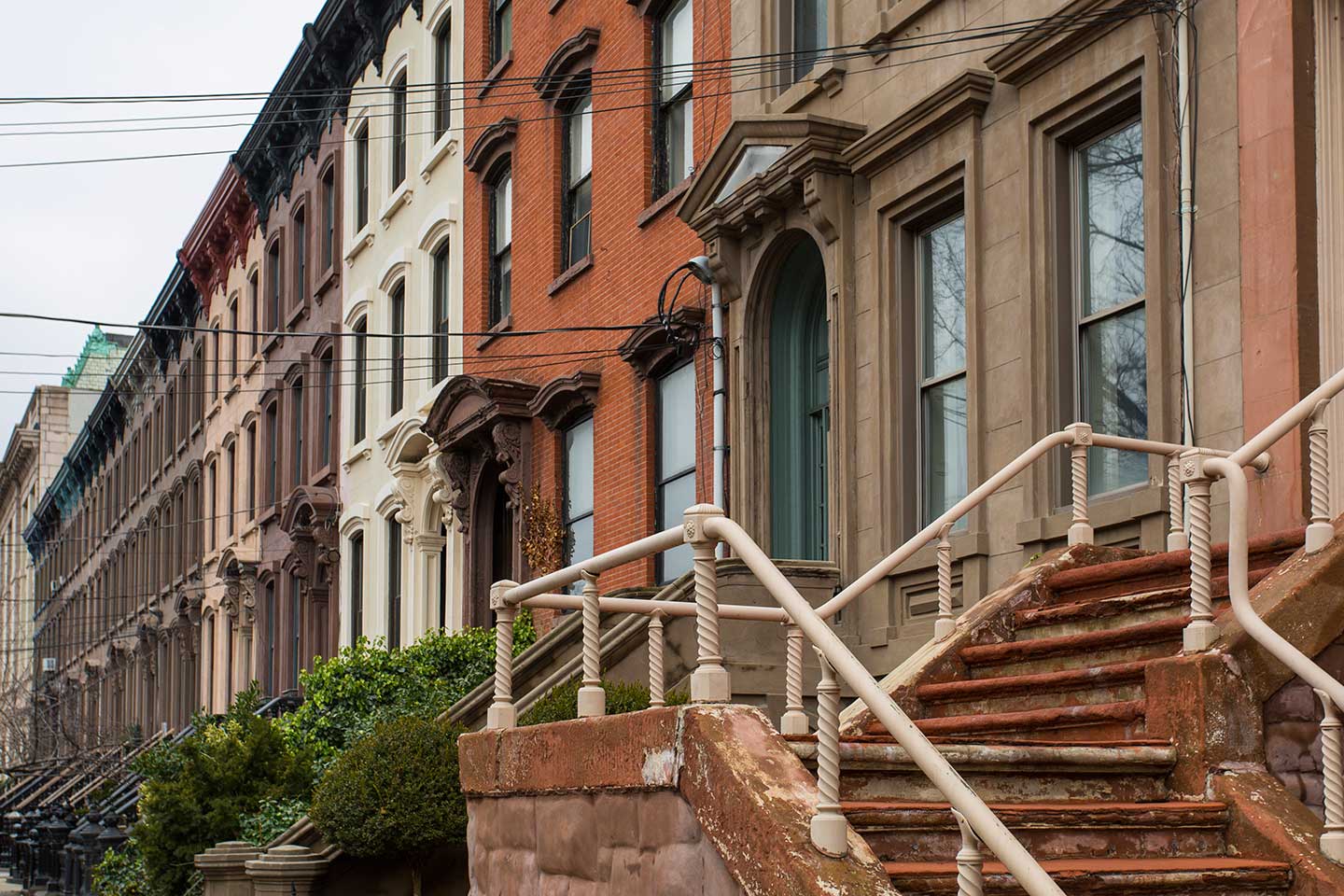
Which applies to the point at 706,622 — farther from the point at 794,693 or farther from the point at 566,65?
the point at 566,65

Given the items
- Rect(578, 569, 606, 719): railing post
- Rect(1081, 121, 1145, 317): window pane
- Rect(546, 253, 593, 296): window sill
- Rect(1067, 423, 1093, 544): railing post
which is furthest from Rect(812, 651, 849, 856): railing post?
Rect(546, 253, 593, 296): window sill

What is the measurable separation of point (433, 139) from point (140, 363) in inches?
997

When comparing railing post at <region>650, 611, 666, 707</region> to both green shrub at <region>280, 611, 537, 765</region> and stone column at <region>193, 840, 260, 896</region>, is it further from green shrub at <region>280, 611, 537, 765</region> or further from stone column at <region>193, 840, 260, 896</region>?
green shrub at <region>280, 611, 537, 765</region>

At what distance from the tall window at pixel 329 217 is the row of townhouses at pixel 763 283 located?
100 millimetres

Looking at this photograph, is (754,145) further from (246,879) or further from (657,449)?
(246,879)

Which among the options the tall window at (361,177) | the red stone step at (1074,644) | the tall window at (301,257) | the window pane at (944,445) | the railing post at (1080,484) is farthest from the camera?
the tall window at (301,257)

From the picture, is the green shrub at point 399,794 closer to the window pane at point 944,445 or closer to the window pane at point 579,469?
the window pane at point 944,445

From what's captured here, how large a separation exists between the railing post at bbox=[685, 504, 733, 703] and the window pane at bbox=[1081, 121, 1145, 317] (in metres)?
5.60

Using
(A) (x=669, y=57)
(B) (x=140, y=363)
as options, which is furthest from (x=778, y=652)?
(B) (x=140, y=363)

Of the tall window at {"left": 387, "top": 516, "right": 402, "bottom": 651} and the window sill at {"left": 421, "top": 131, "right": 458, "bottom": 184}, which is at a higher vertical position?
the window sill at {"left": 421, "top": 131, "right": 458, "bottom": 184}

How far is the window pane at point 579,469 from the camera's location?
19406 mm

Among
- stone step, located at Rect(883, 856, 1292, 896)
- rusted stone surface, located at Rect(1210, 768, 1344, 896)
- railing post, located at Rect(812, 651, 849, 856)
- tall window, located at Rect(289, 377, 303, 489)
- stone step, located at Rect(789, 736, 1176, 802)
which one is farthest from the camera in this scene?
tall window, located at Rect(289, 377, 303, 489)

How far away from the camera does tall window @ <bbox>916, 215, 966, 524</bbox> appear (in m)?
13.3

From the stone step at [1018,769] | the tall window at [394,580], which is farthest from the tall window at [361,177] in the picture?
the stone step at [1018,769]
